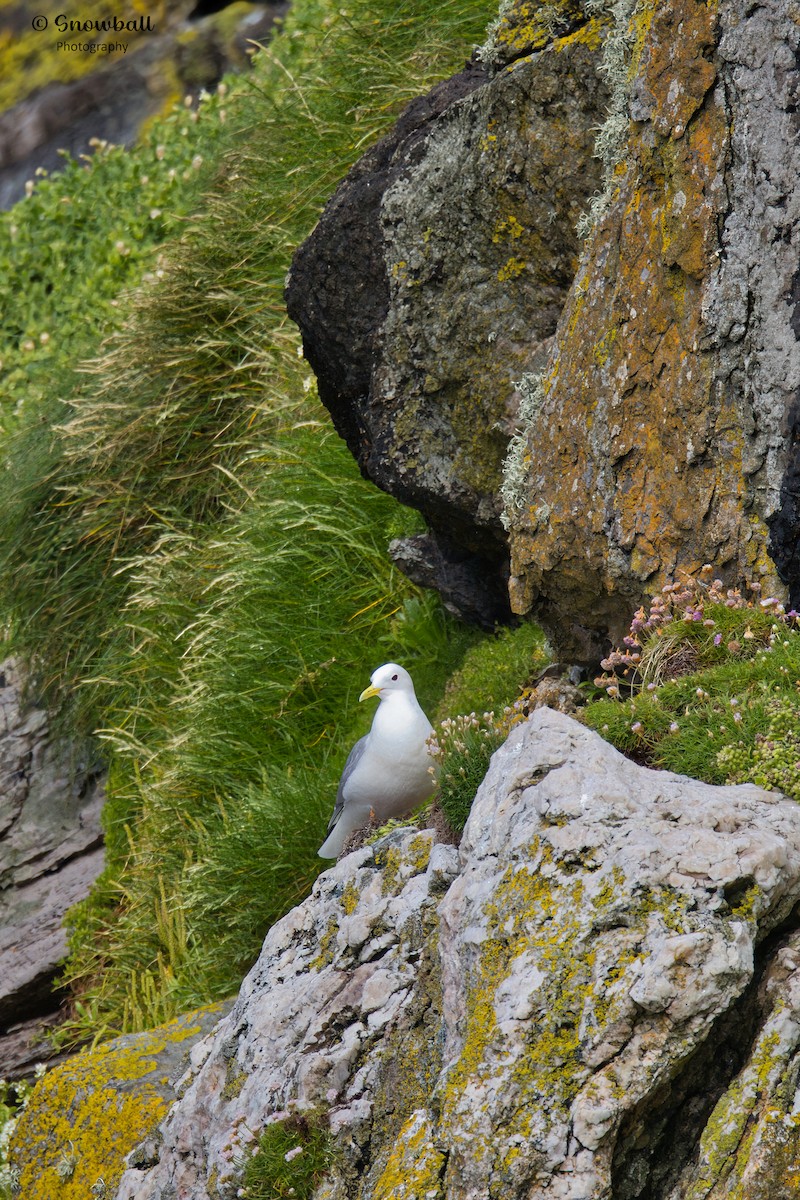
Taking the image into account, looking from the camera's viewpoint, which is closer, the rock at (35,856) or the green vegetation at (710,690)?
the green vegetation at (710,690)

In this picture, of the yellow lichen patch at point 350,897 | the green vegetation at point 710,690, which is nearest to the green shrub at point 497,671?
the green vegetation at point 710,690

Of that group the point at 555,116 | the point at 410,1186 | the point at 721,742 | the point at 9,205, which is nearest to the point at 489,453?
the point at 555,116

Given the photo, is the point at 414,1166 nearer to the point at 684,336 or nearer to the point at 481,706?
the point at 481,706

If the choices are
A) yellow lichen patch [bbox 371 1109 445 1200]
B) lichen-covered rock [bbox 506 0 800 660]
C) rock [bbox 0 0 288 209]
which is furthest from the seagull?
Result: rock [bbox 0 0 288 209]

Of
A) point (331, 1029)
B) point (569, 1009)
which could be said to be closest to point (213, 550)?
point (331, 1029)

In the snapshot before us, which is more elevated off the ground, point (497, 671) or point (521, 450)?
point (521, 450)

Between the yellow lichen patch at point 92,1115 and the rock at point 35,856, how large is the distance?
8.82ft

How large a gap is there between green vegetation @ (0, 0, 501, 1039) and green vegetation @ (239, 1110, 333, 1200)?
99.6 inches

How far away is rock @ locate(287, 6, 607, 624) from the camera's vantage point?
17.4ft

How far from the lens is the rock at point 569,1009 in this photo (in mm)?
2889

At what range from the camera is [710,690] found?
4.09m

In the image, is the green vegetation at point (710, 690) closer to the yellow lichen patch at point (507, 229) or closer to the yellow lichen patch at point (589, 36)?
the yellow lichen patch at point (507, 229)

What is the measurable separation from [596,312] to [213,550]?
4.46 m

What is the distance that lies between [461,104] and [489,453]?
1627 mm
